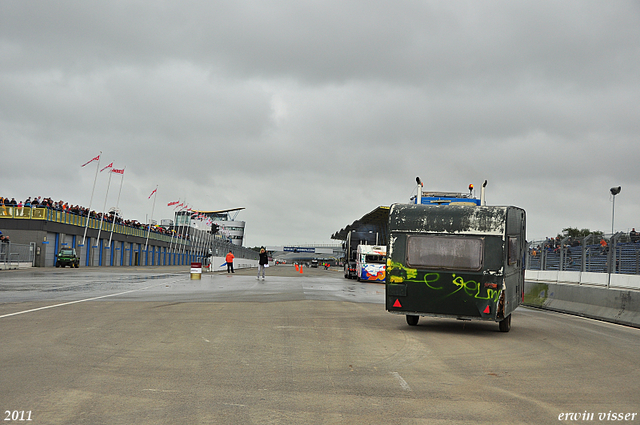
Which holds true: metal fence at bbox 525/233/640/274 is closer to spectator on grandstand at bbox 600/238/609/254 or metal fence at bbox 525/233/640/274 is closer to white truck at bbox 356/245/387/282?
spectator on grandstand at bbox 600/238/609/254

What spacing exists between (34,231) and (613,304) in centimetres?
4953

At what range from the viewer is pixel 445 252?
512 inches

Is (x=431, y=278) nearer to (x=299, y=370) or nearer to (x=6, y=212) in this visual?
(x=299, y=370)

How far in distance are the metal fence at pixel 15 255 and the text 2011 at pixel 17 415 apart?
43965mm

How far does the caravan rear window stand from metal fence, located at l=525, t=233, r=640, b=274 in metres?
8.72

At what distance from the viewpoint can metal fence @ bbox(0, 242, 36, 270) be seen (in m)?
46.0

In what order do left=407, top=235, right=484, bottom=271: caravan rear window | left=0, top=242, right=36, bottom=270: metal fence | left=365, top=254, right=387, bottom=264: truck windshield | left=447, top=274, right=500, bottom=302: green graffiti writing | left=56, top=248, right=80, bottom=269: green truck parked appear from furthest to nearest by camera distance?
left=56, top=248, right=80, bottom=269: green truck parked
left=365, top=254, right=387, bottom=264: truck windshield
left=0, top=242, right=36, bottom=270: metal fence
left=407, top=235, right=484, bottom=271: caravan rear window
left=447, top=274, right=500, bottom=302: green graffiti writing

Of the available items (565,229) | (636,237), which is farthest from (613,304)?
(565,229)

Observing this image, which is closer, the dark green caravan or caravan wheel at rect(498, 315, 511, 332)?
the dark green caravan

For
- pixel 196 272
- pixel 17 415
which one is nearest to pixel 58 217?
pixel 196 272

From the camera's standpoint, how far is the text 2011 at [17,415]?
5.50 meters

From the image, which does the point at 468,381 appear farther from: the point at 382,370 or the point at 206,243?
the point at 206,243

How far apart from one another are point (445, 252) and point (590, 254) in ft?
36.9

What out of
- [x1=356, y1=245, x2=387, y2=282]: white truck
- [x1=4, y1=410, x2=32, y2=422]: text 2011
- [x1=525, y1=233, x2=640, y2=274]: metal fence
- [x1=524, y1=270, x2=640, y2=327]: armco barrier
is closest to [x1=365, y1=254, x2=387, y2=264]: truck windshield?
[x1=356, y1=245, x2=387, y2=282]: white truck
